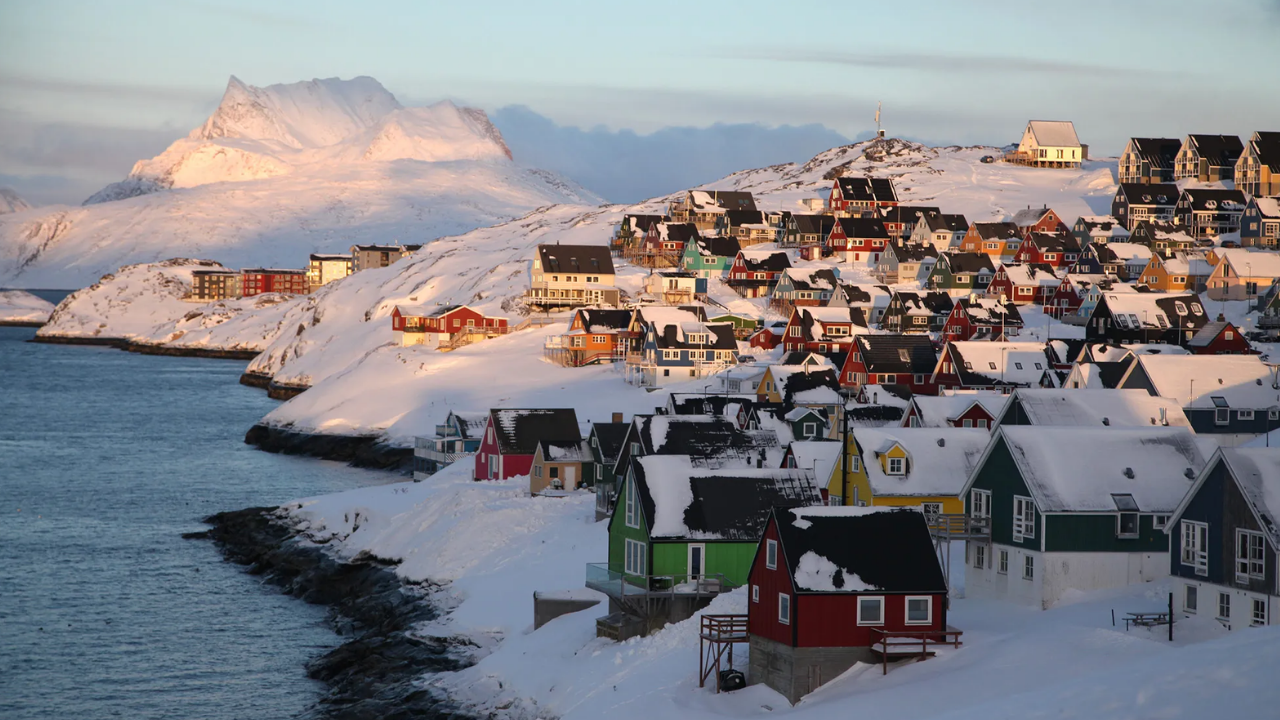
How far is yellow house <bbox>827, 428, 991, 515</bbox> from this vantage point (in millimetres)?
44219

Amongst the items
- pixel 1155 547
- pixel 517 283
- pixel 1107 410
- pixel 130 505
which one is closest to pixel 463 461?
pixel 130 505

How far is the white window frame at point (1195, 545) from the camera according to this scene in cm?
3177

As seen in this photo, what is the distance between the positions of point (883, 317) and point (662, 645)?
77.4m

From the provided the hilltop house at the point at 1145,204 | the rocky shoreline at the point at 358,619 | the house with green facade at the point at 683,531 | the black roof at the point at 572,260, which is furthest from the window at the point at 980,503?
the hilltop house at the point at 1145,204

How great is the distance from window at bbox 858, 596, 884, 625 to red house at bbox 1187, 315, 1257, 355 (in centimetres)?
6216

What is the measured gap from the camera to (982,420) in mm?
60688

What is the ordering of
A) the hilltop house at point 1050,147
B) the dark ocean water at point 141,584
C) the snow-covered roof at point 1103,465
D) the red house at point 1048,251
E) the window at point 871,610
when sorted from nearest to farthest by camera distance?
1. the window at point 871,610
2. the snow-covered roof at point 1103,465
3. the dark ocean water at point 141,584
4. the red house at point 1048,251
5. the hilltop house at point 1050,147

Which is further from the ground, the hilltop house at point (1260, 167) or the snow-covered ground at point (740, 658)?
the hilltop house at point (1260, 167)

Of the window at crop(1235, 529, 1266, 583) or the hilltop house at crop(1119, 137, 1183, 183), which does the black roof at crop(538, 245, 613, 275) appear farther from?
the window at crop(1235, 529, 1266, 583)

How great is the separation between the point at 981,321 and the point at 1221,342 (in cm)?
1910

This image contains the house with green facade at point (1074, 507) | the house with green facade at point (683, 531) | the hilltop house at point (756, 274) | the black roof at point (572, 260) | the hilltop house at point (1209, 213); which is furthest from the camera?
the hilltop house at point (1209, 213)

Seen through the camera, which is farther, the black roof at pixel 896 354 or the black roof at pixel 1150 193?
the black roof at pixel 1150 193

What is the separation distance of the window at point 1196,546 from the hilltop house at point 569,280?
326ft

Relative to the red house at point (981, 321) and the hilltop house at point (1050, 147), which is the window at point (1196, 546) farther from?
the hilltop house at point (1050, 147)
